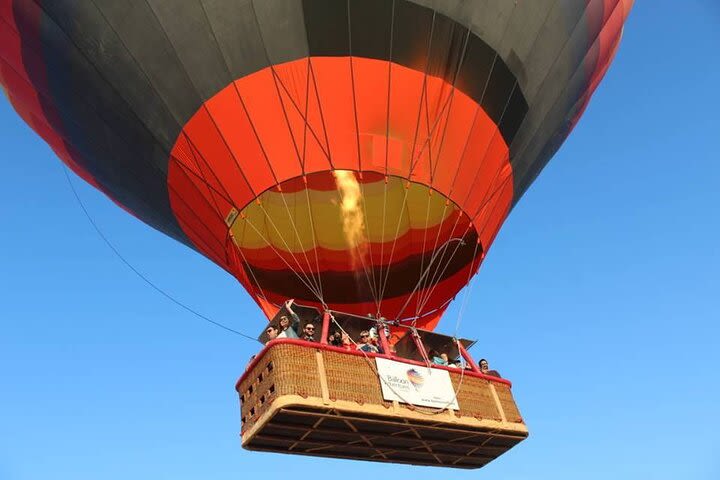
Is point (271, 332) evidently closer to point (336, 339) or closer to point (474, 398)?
point (336, 339)

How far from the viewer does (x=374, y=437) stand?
5.91 m

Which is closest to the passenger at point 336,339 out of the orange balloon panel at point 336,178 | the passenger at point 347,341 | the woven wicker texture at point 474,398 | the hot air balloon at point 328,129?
the passenger at point 347,341

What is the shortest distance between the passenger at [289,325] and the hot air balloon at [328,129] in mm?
212

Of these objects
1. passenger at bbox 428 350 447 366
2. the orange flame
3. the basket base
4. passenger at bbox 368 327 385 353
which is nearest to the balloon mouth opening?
the orange flame

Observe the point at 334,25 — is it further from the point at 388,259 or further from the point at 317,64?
the point at 388,259

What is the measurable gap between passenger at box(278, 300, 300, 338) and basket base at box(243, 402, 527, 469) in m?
0.83

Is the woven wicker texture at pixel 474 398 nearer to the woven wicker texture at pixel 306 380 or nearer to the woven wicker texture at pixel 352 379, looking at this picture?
the woven wicker texture at pixel 306 380

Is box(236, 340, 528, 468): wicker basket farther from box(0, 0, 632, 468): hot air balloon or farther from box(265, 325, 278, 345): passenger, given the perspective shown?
box(265, 325, 278, 345): passenger

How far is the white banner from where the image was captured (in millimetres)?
5629

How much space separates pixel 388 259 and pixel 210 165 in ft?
7.63

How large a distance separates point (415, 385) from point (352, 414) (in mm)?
700

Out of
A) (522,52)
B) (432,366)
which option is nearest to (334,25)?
(522,52)

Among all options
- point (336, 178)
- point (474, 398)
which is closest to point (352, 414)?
point (474, 398)

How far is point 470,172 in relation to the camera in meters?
7.41
